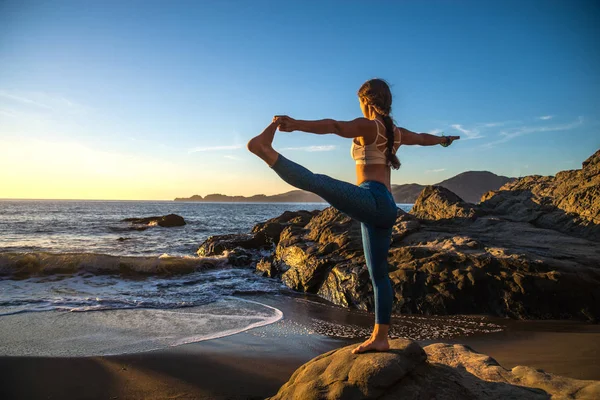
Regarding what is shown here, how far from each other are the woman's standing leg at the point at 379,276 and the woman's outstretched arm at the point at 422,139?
0.83 m

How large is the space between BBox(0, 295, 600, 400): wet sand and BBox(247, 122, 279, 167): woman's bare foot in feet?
9.17

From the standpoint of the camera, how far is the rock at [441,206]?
11.5 metres

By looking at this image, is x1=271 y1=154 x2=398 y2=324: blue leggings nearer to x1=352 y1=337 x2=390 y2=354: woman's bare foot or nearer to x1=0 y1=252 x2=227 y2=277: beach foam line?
x1=352 y1=337 x2=390 y2=354: woman's bare foot

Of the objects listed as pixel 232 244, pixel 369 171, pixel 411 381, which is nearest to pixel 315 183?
pixel 369 171

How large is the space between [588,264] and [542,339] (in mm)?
2465

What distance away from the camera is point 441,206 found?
1302 cm

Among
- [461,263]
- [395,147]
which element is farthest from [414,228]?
[395,147]

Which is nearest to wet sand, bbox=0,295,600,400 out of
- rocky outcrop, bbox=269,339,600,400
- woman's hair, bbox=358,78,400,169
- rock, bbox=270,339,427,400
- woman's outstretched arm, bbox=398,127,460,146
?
rock, bbox=270,339,427,400

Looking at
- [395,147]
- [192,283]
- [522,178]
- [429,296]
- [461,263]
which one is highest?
[522,178]

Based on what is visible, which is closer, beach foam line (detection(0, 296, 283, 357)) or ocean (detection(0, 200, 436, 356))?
beach foam line (detection(0, 296, 283, 357))

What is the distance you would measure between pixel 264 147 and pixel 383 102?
3.79ft

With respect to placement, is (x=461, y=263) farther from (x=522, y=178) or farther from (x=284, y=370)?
(x=522, y=178)

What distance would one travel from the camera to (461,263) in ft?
24.8

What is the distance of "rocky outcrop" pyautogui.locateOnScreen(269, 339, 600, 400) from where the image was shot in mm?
2779
